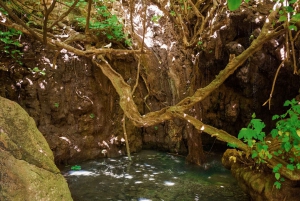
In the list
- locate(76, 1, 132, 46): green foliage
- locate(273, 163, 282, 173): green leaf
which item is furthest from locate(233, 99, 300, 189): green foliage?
locate(76, 1, 132, 46): green foliage

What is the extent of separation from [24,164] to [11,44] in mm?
5489

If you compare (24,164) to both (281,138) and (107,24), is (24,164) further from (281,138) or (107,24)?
(107,24)

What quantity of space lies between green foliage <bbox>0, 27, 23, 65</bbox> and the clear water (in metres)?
3.09

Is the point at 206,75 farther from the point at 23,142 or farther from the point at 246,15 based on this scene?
the point at 23,142

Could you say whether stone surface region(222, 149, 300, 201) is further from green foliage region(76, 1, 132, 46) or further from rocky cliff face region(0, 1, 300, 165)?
green foliage region(76, 1, 132, 46)

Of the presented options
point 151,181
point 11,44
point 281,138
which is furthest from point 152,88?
point 281,138

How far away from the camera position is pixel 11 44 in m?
6.73

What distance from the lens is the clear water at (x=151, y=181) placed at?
17.0 ft

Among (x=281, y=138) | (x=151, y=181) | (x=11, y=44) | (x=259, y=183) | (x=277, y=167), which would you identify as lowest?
(x=151, y=181)

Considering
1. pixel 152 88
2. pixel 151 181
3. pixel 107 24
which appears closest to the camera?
pixel 151 181

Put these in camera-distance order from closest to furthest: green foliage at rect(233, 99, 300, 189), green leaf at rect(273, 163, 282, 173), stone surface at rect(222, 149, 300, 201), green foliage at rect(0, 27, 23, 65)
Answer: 1. green foliage at rect(233, 99, 300, 189)
2. green leaf at rect(273, 163, 282, 173)
3. stone surface at rect(222, 149, 300, 201)
4. green foliage at rect(0, 27, 23, 65)

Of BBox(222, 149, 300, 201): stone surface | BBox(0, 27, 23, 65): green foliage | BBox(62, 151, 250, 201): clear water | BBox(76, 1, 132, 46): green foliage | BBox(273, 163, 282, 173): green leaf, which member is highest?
BBox(76, 1, 132, 46): green foliage

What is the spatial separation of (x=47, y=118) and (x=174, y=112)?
402 cm

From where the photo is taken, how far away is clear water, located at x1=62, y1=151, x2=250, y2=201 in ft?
17.0
